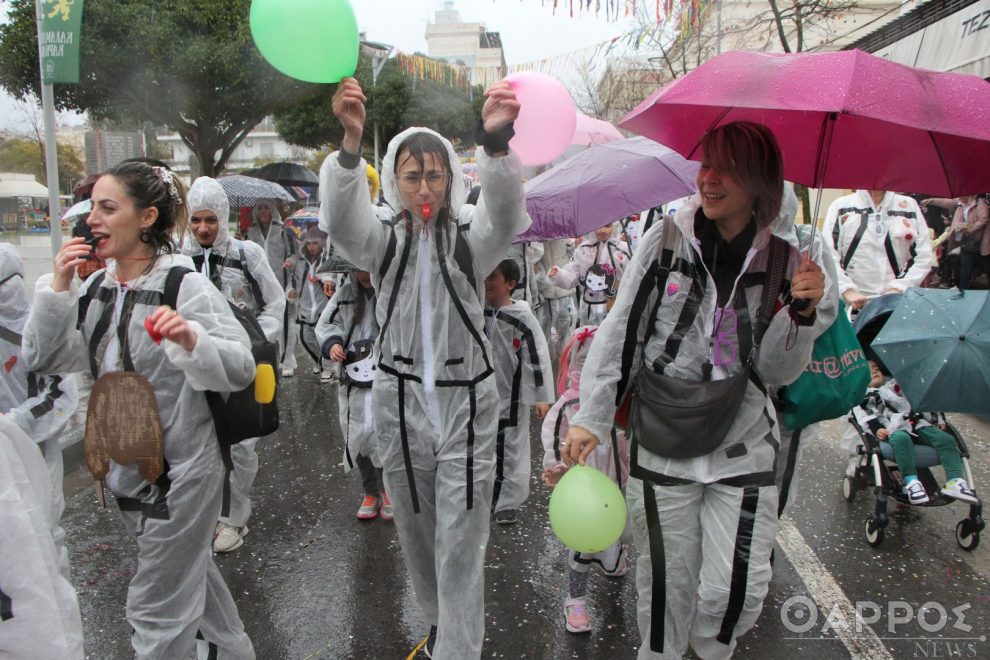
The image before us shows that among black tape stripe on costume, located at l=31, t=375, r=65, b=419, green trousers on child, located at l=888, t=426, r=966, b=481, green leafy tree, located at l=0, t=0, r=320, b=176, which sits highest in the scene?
green leafy tree, located at l=0, t=0, r=320, b=176

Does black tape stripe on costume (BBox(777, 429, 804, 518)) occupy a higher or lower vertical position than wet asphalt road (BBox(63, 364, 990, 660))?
higher

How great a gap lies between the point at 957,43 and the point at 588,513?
1018 cm

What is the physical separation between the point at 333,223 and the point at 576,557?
1.92 metres

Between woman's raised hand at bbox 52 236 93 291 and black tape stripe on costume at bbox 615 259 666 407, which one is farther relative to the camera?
black tape stripe on costume at bbox 615 259 666 407

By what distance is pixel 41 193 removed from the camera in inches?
1432

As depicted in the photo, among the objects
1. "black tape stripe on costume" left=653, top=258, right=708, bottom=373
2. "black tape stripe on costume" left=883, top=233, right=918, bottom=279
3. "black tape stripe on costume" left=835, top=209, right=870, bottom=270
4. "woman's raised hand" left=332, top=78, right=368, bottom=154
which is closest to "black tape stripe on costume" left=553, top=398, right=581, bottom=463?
"black tape stripe on costume" left=653, top=258, right=708, bottom=373

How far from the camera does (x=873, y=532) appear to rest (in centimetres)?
397

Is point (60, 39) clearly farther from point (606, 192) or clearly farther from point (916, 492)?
point (916, 492)

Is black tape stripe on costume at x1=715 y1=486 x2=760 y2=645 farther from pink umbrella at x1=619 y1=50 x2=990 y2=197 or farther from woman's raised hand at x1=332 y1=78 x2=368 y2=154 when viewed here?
woman's raised hand at x1=332 y1=78 x2=368 y2=154

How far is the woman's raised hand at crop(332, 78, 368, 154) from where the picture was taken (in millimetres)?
2238

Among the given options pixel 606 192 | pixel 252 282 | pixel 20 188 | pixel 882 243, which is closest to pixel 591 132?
pixel 882 243

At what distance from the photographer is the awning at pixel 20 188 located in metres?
33.6

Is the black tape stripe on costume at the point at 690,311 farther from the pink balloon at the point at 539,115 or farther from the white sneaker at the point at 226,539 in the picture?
the white sneaker at the point at 226,539

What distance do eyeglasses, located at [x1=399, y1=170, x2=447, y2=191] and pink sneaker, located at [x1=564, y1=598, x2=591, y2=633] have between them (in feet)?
6.60
